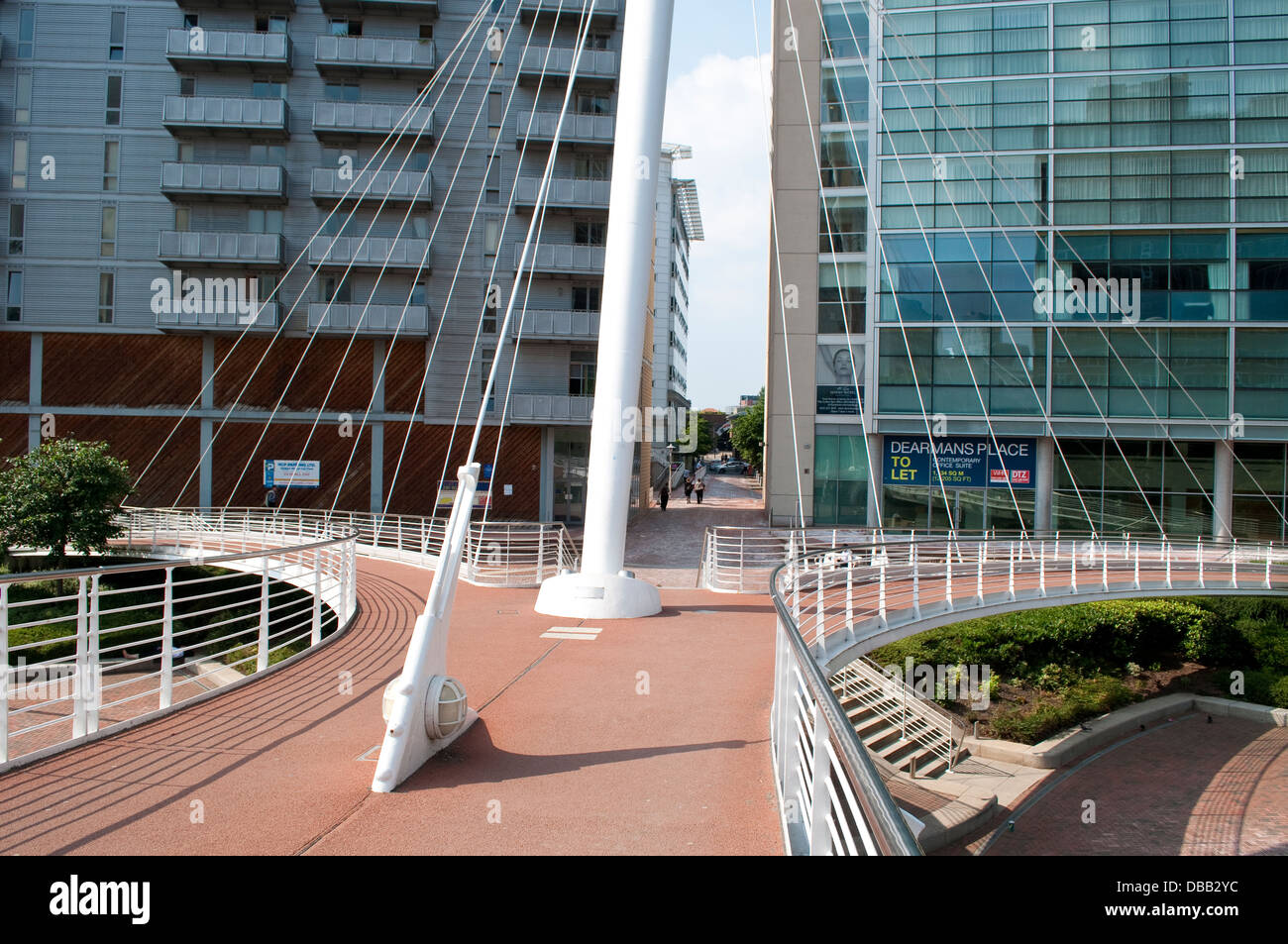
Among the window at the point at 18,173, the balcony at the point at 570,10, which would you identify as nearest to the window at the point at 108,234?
the window at the point at 18,173

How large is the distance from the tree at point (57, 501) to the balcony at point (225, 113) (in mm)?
15140

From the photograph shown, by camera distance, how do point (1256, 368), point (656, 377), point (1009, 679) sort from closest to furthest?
point (1009, 679)
point (1256, 368)
point (656, 377)

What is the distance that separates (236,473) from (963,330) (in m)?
27.7

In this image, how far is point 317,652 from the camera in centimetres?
959

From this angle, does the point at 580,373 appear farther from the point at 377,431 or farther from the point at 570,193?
the point at 377,431

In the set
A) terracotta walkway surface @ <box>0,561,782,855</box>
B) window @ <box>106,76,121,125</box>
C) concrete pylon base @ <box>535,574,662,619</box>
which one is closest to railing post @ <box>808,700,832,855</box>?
terracotta walkway surface @ <box>0,561,782,855</box>

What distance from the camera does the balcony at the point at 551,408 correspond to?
3344cm

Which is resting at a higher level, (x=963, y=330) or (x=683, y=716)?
(x=963, y=330)

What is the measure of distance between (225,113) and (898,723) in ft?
110

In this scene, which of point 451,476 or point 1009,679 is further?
point 451,476

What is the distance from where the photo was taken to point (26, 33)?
117 feet

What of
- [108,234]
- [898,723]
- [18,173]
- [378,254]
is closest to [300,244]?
[378,254]
